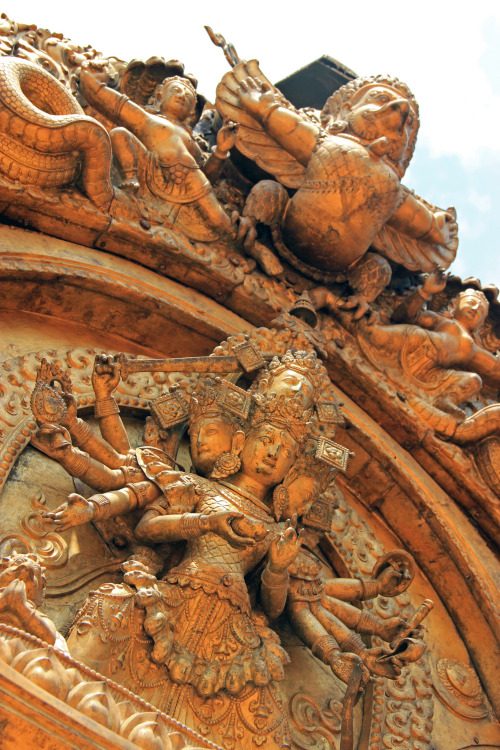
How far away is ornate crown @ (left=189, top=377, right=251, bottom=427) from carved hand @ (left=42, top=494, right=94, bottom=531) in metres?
1.28

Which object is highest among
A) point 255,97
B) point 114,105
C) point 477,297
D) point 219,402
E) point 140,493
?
point 255,97

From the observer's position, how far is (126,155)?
19.1 ft

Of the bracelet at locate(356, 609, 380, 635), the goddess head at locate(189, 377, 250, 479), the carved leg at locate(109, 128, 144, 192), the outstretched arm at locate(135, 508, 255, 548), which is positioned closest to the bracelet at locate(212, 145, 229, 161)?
the carved leg at locate(109, 128, 144, 192)

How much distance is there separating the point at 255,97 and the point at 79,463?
4213mm

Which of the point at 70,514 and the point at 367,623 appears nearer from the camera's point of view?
the point at 70,514

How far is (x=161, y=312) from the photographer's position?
571 centimetres

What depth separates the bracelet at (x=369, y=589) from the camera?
181 inches

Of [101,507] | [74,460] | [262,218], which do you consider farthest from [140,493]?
[262,218]

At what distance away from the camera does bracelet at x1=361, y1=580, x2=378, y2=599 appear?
4.60m

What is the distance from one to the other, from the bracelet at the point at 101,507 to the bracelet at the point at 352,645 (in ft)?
5.02

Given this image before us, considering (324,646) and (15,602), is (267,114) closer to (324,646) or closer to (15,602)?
(324,646)

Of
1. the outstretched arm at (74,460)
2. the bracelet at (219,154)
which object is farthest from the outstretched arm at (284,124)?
the outstretched arm at (74,460)

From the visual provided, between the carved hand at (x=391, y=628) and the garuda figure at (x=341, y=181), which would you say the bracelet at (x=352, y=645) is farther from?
the garuda figure at (x=341, y=181)

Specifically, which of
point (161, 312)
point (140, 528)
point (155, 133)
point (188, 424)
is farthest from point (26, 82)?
point (140, 528)
